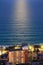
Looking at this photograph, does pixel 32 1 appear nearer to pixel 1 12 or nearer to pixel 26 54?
pixel 1 12

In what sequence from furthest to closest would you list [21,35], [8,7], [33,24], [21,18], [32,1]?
1. [32,1]
2. [8,7]
3. [21,18]
4. [33,24]
5. [21,35]

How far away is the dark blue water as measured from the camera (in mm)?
2041

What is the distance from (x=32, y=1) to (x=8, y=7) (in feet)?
1.58

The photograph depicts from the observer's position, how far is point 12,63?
1.84 metres

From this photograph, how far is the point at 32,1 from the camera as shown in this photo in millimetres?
3186

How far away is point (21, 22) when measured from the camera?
241 cm

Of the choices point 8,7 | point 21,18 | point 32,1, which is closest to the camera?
point 21,18

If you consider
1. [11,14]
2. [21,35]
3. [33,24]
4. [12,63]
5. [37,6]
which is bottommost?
[12,63]

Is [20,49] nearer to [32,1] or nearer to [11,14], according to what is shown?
[11,14]

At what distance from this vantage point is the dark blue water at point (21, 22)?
2041 millimetres

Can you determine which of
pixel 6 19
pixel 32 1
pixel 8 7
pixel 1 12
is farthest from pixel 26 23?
pixel 32 1

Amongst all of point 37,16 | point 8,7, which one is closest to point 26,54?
point 37,16

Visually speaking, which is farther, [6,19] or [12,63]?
[6,19]

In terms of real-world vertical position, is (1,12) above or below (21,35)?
above
